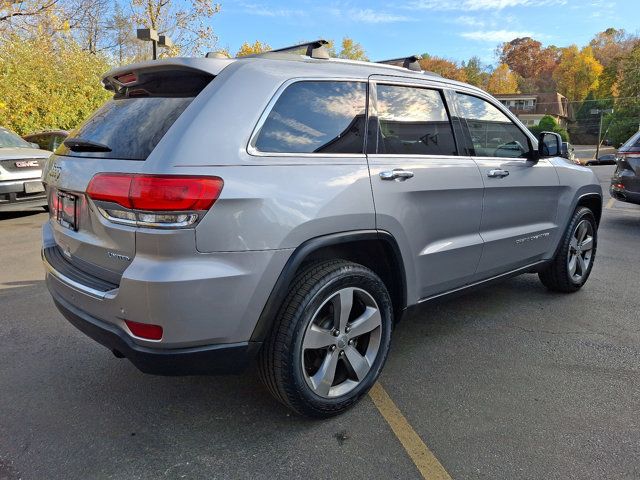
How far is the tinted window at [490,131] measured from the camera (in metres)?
3.56

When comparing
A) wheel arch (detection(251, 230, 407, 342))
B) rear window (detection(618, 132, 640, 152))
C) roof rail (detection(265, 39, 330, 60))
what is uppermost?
roof rail (detection(265, 39, 330, 60))

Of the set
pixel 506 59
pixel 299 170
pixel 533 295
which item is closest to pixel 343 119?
pixel 299 170

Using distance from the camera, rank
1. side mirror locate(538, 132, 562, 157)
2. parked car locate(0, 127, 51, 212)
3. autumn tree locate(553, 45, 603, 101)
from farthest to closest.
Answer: autumn tree locate(553, 45, 603, 101)
parked car locate(0, 127, 51, 212)
side mirror locate(538, 132, 562, 157)

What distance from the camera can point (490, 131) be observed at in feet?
12.3

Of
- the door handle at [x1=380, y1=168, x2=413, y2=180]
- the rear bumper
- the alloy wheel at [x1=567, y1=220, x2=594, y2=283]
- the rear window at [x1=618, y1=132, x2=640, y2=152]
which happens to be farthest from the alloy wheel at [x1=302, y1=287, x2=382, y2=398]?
the rear window at [x1=618, y1=132, x2=640, y2=152]

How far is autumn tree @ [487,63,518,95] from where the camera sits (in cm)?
9300

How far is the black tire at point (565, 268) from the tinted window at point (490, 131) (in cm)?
98

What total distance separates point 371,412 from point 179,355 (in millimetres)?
1154

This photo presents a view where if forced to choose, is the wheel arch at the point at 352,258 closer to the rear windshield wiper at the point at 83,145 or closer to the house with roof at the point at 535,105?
the rear windshield wiper at the point at 83,145

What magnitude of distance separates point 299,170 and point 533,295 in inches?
129

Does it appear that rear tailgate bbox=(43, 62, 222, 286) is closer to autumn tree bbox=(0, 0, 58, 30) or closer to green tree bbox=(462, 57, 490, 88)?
autumn tree bbox=(0, 0, 58, 30)

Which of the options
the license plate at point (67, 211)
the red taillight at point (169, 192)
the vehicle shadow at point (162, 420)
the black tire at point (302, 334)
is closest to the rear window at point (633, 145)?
the vehicle shadow at point (162, 420)

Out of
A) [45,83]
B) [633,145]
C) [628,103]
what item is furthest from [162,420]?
[628,103]

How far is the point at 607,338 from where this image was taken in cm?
377
